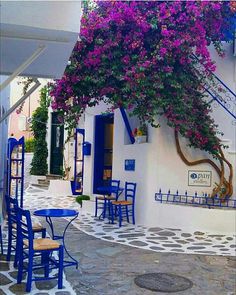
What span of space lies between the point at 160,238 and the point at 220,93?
3.96m

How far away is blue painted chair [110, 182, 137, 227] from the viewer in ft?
29.9

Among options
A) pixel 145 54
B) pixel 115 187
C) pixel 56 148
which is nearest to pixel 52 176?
pixel 56 148

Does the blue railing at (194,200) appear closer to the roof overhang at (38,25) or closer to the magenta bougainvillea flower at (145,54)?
the magenta bougainvillea flower at (145,54)

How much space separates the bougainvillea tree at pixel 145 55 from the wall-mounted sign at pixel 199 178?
1254 millimetres

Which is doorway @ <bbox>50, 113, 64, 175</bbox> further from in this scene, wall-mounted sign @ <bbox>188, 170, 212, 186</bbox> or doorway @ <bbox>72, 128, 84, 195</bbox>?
wall-mounted sign @ <bbox>188, 170, 212, 186</bbox>

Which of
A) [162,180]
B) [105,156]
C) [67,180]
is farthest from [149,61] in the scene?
[67,180]

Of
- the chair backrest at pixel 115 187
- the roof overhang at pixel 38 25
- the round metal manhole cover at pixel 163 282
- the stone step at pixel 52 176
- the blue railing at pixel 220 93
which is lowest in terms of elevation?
the round metal manhole cover at pixel 163 282

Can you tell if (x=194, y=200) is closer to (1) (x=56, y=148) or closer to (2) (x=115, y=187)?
(2) (x=115, y=187)

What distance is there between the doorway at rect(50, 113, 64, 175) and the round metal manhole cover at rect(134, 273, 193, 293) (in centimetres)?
1313

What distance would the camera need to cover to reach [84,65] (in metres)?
8.29

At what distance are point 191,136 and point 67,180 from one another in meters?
7.66

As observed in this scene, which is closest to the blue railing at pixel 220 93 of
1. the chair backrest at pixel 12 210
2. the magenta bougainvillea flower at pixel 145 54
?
the magenta bougainvillea flower at pixel 145 54

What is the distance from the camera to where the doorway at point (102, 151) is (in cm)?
1240

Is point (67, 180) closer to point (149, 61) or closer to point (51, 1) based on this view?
point (149, 61)
